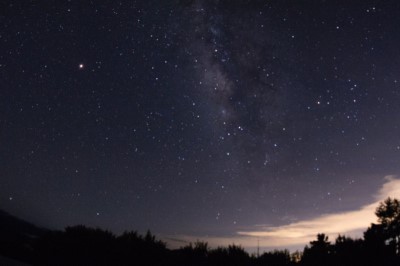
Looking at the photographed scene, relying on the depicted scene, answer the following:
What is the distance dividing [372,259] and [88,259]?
14.1m

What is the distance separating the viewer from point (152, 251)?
15.3 m

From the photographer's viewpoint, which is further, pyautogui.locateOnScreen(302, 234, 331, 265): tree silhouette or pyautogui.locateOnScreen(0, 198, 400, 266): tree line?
pyautogui.locateOnScreen(302, 234, 331, 265): tree silhouette

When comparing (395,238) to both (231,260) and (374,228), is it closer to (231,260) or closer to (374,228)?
(374,228)

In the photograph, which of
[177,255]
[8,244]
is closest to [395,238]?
[177,255]

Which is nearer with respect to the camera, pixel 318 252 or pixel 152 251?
pixel 152 251

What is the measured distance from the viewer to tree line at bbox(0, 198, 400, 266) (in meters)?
14.5

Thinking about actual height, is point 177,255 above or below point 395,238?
below

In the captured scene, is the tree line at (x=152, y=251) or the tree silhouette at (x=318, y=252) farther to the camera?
the tree silhouette at (x=318, y=252)

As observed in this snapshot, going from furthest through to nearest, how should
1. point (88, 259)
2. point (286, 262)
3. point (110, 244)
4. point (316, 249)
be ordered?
1. point (316, 249)
2. point (286, 262)
3. point (110, 244)
4. point (88, 259)

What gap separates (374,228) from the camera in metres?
19.1

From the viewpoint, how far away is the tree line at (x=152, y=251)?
47.5ft

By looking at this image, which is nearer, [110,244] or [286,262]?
[110,244]

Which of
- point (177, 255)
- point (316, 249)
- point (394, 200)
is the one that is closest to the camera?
point (177, 255)

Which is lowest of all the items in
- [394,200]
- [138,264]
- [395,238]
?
[138,264]
